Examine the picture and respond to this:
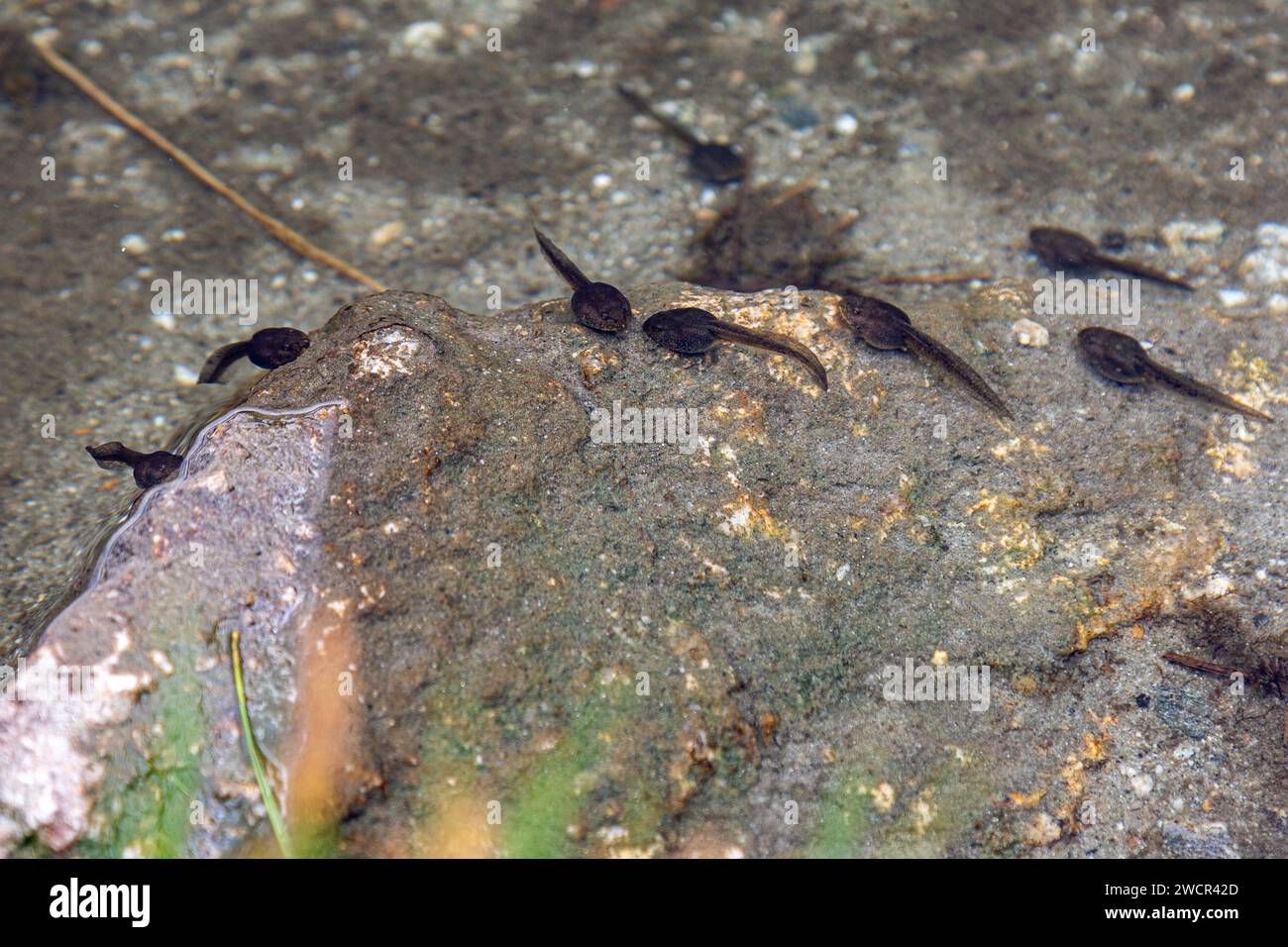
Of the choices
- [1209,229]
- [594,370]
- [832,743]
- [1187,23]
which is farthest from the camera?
[1187,23]

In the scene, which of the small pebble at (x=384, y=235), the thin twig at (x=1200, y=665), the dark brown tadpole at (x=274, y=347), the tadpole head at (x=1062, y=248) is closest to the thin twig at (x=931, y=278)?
the tadpole head at (x=1062, y=248)

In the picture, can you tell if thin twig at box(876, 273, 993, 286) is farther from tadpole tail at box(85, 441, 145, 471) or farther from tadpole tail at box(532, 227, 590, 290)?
tadpole tail at box(85, 441, 145, 471)

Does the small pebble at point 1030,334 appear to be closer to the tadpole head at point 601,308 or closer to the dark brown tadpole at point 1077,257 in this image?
the dark brown tadpole at point 1077,257

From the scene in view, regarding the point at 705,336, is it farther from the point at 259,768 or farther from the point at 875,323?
the point at 259,768

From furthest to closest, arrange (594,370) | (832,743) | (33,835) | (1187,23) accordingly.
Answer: (1187,23)
(594,370)
(832,743)
(33,835)
